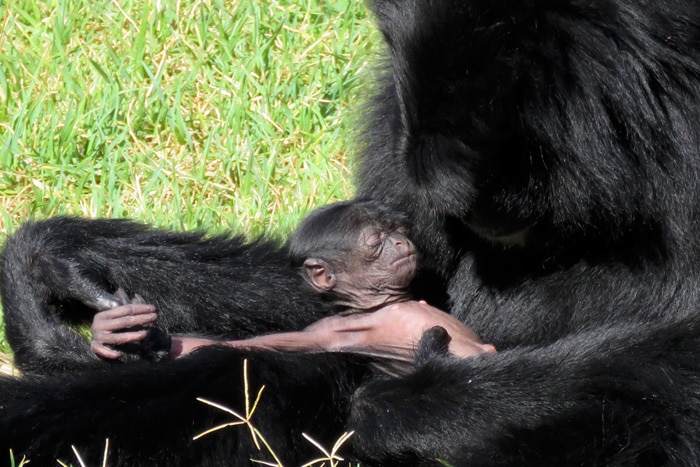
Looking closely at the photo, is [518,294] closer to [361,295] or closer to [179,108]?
[361,295]

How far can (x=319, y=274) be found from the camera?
5.79 meters

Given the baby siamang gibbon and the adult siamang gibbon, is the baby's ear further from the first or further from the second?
the adult siamang gibbon

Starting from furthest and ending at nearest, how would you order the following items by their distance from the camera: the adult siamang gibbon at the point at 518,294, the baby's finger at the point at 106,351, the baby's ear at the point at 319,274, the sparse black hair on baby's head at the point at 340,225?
the baby's ear at the point at 319,274, the sparse black hair on baby's head at the point at 340,225, the baby's finger at the point at 106,351, the adult siamang gibbon at the point at 518,294

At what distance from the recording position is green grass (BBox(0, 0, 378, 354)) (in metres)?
8.03

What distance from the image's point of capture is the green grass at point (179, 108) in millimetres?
8031

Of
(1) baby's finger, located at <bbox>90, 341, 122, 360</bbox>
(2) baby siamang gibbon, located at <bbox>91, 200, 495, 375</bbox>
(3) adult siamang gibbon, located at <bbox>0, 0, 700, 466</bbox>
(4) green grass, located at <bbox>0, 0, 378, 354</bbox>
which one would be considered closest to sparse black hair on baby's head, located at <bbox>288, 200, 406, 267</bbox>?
(2) baby siamang gibbon, located at <bbox>91, 200, 495, 375</bbox>

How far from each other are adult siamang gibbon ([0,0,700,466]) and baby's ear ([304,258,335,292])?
22.4 inches

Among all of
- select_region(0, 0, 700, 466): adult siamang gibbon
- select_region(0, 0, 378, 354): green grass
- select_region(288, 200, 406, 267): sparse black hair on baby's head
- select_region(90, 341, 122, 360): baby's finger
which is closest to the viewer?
select_region(0, 0, 700, 466): adult siamang gibbon

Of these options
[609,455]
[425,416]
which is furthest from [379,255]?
[609,455]

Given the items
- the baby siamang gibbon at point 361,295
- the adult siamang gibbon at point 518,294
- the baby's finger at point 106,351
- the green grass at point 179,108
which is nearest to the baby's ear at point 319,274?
the baby siamang gibbon at point 361,295

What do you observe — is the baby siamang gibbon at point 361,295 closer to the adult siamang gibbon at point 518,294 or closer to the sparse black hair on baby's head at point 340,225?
the sparse black hair on baby's head at point 340,225

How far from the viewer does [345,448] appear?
4742 millimetres

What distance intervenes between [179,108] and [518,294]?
13.8 ft

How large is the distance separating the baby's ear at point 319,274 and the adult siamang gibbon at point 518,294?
569mm
